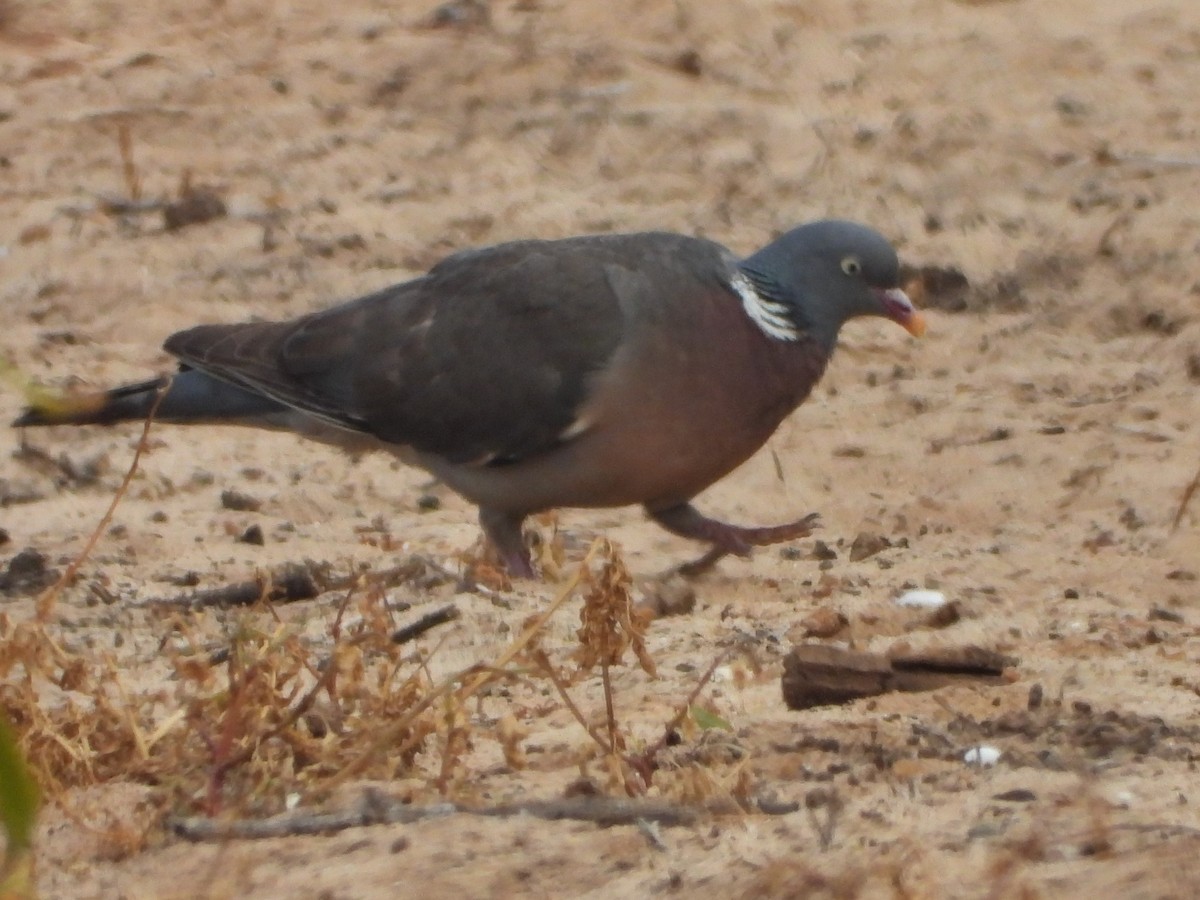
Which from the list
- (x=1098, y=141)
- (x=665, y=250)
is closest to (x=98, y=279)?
(x=665, y=250)

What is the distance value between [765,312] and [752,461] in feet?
3.58

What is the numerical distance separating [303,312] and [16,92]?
2430mm

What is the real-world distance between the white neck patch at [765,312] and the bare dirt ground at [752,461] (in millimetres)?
550

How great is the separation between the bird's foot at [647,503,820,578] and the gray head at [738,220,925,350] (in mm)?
500

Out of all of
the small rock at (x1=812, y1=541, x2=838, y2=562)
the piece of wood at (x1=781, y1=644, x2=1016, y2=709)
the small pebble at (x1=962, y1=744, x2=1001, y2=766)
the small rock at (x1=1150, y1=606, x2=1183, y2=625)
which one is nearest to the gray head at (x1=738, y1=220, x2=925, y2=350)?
the small rock at (x1=812, y1=541, x2=838, y2=562)

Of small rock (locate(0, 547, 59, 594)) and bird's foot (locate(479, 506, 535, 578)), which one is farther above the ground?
small rock (locate(0, 547, 59, 594))

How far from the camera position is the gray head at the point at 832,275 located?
5.47 meters

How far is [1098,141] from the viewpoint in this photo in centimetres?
787

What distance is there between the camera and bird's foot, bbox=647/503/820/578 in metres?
5.25

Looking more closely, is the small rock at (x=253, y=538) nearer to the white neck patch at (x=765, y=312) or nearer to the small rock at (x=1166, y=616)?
the white neck patch at (x=765, y=312)

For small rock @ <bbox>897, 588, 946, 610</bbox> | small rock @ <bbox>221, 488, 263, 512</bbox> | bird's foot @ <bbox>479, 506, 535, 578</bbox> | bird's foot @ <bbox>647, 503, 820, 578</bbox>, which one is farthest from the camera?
small rock @ <bbox>221, 488, 263, 512</bbox>

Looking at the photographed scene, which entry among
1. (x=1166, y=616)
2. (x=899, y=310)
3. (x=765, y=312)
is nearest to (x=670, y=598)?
(x=765, y=312)

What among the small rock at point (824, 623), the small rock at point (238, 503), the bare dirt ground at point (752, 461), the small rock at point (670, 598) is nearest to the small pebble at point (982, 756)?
the bare dirt ground at point (752, 461)

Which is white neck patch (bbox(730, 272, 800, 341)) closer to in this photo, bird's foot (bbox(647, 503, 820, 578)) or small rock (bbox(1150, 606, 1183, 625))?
bird's foot (bbox(647, 503, 820, 578))
